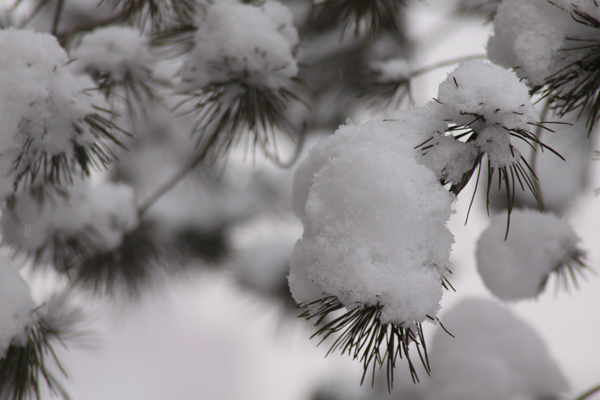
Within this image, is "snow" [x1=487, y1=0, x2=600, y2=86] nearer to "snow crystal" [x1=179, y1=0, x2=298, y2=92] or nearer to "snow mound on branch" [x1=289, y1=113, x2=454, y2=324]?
"snow mound on branch" [x1=289, y1=113, x2=454, y2=324]

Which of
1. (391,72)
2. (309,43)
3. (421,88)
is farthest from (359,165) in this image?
(309,43)

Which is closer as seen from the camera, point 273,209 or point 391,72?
point 391,72

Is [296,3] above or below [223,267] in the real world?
above

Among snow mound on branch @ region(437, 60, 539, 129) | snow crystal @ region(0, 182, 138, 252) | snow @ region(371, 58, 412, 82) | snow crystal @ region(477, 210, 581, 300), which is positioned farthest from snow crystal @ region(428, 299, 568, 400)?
snow crystal @ region(0, 182, 138, 252)

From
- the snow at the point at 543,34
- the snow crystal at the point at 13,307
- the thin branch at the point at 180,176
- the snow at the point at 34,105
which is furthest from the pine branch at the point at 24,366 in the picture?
the snow at the point at 543,34

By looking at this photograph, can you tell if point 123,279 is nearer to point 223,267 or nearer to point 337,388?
point 223,267

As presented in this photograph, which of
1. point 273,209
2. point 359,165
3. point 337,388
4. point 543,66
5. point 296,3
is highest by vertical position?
point 296,3

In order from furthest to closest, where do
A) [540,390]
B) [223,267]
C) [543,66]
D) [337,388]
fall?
[337,388], [223,267], [540,390], [543,66]

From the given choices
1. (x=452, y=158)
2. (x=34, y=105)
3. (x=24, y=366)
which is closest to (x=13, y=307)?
(x=24, y=366)
